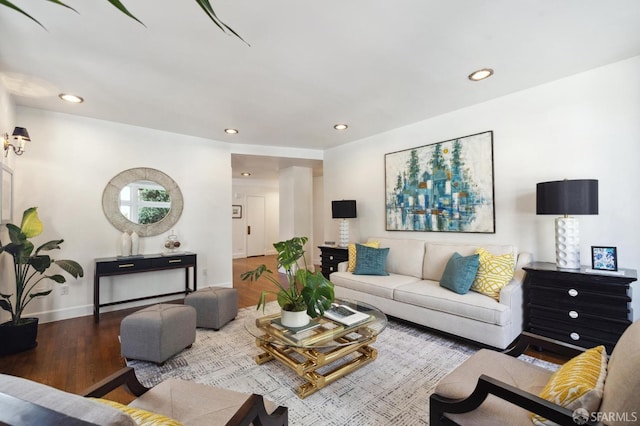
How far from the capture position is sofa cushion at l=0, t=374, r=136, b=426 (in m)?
0.72

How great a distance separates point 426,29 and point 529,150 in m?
1.85

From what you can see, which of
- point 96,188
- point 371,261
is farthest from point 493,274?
point 96,188

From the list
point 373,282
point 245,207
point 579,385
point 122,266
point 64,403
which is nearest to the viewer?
point 64,403

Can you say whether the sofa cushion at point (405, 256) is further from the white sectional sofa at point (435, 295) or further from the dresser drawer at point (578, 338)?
the dresser drawer at point (578, 338)

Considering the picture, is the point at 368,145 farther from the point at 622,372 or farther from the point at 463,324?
the point at 622,372

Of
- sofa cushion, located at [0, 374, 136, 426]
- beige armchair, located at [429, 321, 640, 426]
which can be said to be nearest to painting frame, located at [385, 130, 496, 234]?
beige armchair, located at [429, 321, 640, 426]

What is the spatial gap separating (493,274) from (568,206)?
0.84 meters

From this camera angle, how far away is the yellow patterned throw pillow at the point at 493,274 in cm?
271

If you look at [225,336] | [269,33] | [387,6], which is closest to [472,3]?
[387,6]

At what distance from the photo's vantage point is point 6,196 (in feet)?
9.39

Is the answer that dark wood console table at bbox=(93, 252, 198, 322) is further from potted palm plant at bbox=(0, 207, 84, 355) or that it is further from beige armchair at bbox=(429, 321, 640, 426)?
beige armchair at bbox=(429, 321, 640, 426)

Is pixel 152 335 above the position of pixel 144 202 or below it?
below

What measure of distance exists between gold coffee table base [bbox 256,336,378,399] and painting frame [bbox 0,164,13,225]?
2.72m

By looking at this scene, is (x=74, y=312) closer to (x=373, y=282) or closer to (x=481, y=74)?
(x=373, y=282)
